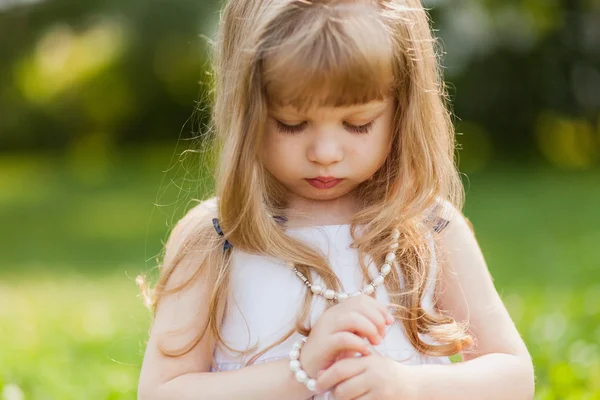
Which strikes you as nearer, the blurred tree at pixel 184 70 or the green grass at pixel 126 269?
the green grass at pixel 126 269

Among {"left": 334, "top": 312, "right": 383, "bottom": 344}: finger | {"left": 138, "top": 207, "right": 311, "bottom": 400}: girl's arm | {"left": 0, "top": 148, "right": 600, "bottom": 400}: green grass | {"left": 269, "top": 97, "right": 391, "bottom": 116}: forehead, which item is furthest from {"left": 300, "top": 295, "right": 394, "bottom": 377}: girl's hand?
{"left": 0, "top": 148, "right": 600, "bottom": 400}: green grass

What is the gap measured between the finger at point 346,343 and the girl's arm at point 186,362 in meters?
0.20

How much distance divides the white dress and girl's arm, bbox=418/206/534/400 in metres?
0.15

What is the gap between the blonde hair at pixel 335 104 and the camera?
2.22 meters

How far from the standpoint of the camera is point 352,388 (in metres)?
2.24

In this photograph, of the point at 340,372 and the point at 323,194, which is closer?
the point at 340,372

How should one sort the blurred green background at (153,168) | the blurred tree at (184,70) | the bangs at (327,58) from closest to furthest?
the bangs at (327,58), the blurred green background at (153,168), the blurred tree at (184,70)

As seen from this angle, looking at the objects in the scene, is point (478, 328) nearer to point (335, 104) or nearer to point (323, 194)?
point (323, 194)

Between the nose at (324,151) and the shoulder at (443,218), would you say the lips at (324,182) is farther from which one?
the shoulder at (443,218)

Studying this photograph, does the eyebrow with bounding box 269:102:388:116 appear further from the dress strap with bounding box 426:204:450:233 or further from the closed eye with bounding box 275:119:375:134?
the dress strap with bounding box 426:204:450:233

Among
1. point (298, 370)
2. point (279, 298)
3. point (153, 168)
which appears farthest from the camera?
point (153, 168)

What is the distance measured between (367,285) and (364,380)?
1.05 feet

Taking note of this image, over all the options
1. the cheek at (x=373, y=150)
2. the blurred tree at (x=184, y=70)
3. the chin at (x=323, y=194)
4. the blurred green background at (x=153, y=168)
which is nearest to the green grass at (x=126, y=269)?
the blurred green background at (x=153, y=168)

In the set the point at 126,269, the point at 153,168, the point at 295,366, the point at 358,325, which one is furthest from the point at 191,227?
the point at 153,168
